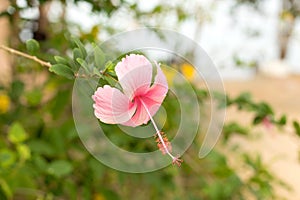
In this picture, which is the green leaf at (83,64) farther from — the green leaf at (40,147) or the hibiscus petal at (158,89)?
the green leaf at (40,147)

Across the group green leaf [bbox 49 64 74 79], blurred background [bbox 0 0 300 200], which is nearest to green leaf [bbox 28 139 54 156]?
blurred background [bbox 0 0 300 200]

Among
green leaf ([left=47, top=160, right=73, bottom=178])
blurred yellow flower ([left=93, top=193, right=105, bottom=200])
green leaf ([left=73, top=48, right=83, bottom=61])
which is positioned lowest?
blurred yellow flower ([left=93, top=193, right=105, bottom=200])

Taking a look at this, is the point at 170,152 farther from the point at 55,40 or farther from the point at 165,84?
the point at 55,40

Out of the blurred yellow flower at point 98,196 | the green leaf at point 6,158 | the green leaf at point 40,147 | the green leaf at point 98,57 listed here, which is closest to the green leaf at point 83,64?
the green leaf at point 98,57

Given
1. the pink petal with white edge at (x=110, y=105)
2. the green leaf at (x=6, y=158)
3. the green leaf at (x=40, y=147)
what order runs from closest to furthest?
the pink petal with white edge at (x=110, y=105)
the green leaf at (x=6, y=158)
the green leaf at (x=40, y=147)

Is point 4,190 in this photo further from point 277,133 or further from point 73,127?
point 277,133

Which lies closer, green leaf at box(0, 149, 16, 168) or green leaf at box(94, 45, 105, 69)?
green leaf at box(94, 45, 105, 69)

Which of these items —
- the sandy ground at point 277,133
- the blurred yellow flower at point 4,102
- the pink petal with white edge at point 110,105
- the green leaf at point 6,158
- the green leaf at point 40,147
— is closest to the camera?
the pink petal with white edge at point 110,105

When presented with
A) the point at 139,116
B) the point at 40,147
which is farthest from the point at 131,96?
the point at 40,147

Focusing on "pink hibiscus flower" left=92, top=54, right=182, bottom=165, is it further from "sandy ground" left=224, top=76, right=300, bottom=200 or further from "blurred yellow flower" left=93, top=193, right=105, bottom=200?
"blurred yellow flower" left=93, top=193, right=105, bottom=200
